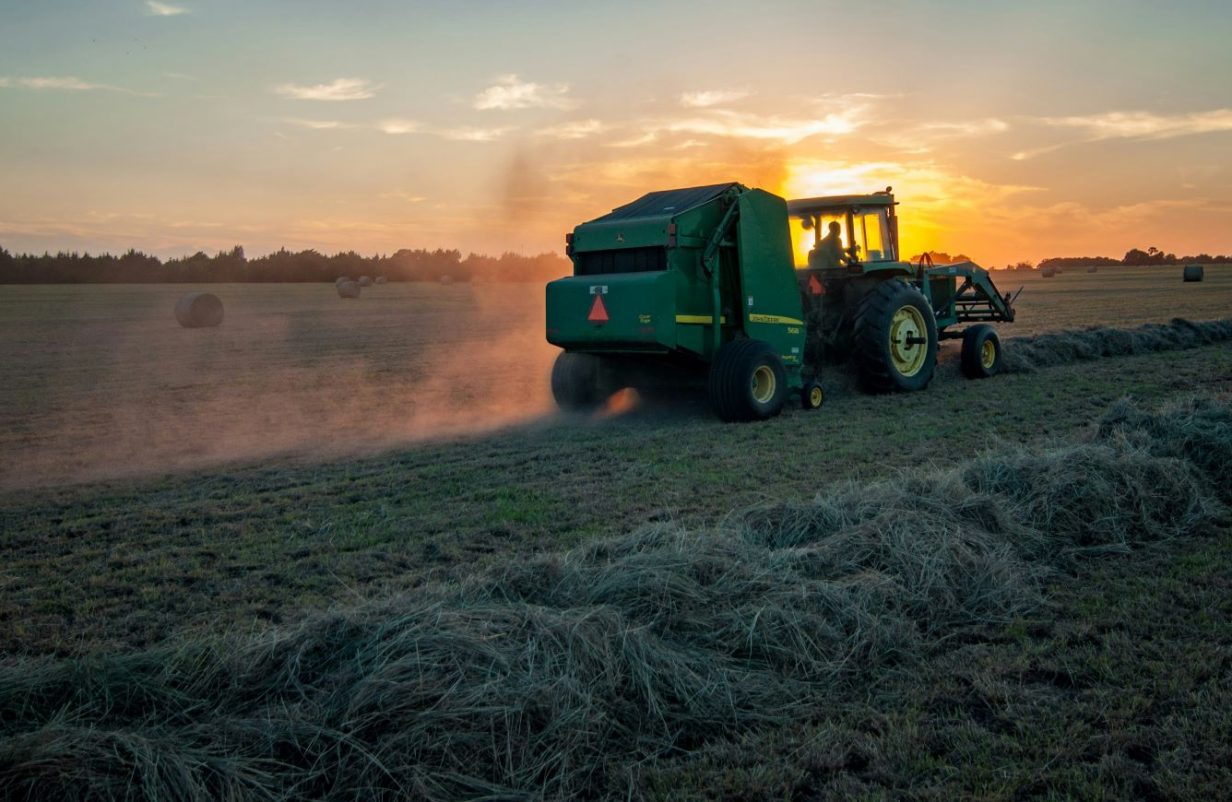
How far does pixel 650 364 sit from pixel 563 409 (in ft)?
4.37

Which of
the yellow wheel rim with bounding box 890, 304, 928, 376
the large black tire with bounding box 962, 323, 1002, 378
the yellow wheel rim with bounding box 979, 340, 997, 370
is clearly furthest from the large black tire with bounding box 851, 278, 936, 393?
the yellow wheel rim with bounding box 979, 340, 997, 370

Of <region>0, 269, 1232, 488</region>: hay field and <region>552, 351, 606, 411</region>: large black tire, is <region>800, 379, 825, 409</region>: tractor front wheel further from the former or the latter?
<region>0, 269, 1232, 488</region>: hay field

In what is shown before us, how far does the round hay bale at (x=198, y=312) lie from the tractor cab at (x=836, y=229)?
21.8 m

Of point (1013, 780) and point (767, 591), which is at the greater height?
point (767, 591)

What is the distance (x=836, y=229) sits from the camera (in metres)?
12.7

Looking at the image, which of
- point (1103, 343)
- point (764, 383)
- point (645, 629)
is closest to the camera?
point (645, 629)

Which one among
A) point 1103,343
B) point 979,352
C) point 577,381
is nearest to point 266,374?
point 577,381

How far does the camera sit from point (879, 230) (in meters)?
13.0

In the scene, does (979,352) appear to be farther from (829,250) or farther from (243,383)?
(243,383)

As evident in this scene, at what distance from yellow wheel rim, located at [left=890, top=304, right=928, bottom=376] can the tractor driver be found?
103cm

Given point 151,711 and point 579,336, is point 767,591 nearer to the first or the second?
point 151,711

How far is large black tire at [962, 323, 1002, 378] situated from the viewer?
1438 centimetres

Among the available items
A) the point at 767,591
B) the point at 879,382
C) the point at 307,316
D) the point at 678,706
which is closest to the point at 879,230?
the point at 879,382

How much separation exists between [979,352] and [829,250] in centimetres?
312
